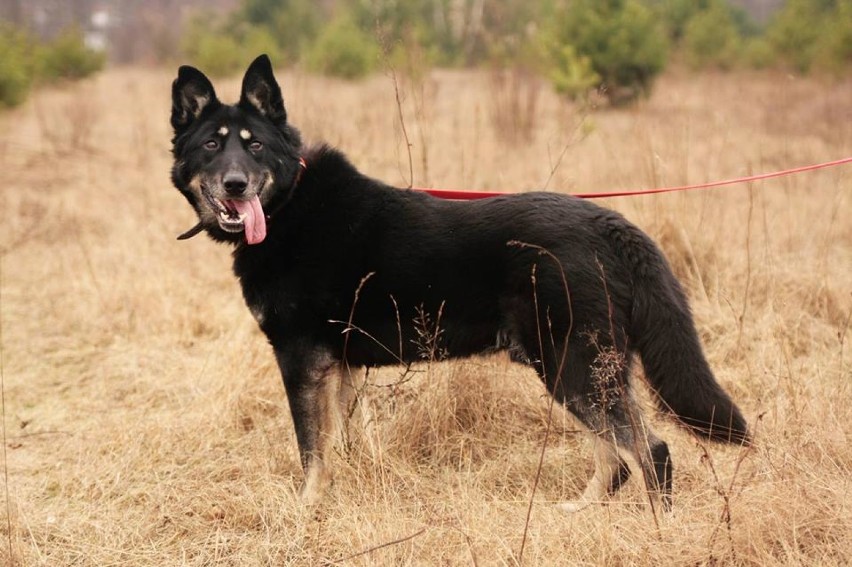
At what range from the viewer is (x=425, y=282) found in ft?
10.6

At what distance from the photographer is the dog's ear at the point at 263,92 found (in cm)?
345

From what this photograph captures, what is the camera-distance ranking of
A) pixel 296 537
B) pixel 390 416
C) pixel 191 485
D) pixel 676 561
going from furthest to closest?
pixel 390 416, pixel 191 485, pixel 296 537, pixel 676 561

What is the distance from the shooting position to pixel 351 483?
3.41 meters

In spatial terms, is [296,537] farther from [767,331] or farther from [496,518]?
[767,331]

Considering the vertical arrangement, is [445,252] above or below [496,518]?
above

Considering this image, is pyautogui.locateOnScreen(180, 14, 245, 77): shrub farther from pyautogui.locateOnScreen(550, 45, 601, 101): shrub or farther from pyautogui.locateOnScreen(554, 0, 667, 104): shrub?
pyautogui.locateOnScreen(554, 0, 667, 104): shrub

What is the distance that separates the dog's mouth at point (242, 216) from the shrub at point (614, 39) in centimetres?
1023

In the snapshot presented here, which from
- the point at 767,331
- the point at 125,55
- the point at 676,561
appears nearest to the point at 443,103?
the point at 767,331

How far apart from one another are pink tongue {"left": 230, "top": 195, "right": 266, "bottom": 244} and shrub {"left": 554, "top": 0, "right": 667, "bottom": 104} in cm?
1025

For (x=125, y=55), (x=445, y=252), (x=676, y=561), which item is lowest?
(x=676, y=561)

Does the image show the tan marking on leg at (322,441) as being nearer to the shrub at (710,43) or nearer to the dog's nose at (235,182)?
the dog's nose at (235,182)

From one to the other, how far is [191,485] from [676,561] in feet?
7.17

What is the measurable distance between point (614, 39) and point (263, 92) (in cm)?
1076

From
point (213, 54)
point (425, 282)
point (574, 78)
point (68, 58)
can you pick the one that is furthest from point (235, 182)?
point (68, 58)
